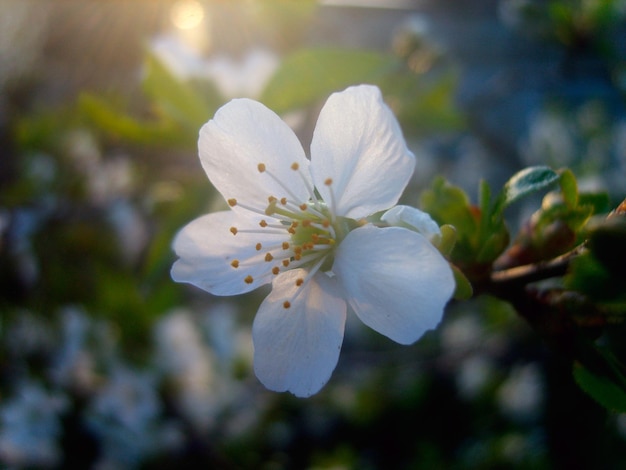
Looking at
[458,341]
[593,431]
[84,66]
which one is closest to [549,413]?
[593,431]

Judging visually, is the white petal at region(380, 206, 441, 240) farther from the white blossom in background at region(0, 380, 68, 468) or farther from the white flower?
the white blossom in background at region(0, 380, 68, 468)

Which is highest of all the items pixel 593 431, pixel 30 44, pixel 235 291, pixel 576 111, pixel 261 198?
pixel 30 44

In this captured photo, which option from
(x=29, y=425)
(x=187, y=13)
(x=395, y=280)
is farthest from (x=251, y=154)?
(x=29, y=425)

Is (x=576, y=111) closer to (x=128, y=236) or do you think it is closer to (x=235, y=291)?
(x=128, y=236)

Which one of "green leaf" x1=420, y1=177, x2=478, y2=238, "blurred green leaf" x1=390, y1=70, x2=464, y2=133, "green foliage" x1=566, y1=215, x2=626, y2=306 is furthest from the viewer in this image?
"blurred green leaf" x1=390, y1=70, x2=464, y2=133

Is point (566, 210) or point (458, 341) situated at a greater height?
point (458, 341)

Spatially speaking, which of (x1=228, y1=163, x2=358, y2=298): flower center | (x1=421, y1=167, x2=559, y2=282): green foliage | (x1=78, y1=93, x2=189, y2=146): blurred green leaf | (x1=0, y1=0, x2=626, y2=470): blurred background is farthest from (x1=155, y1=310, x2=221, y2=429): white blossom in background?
(x1=421, y1=167, x2=559, y2=282): green foliage
